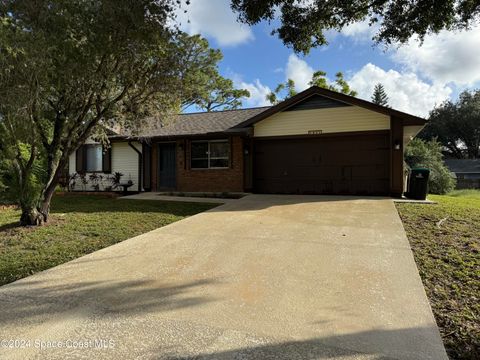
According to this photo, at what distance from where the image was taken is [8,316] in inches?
121

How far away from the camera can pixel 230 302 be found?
10.9ft

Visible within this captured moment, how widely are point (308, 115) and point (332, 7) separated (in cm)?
529

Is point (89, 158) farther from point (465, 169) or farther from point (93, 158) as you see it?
point (465, 169)

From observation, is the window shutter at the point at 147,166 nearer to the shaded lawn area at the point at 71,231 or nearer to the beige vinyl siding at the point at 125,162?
the beige vinyl siding at the point at 125,162

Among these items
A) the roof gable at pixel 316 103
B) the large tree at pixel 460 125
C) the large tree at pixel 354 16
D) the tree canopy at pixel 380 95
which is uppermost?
the tree canopy at pixel 380 95

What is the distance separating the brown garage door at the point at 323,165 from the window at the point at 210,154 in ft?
4.37

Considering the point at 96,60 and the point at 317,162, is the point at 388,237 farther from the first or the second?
the point at 317,162

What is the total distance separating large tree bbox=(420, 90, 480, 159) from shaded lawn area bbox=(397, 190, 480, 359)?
155ft

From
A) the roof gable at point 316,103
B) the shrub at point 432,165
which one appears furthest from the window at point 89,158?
the shrub at point 432,165

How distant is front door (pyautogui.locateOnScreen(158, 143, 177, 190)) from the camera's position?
14.5 meters

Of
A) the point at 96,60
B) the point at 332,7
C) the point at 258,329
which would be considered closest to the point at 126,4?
the point at 96,60

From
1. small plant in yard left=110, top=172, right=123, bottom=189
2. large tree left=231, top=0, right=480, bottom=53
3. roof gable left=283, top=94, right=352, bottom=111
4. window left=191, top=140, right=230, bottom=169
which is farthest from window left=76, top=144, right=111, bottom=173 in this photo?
large tree left=231, top=0, right=480, bottom=53

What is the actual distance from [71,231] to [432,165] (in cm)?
2017

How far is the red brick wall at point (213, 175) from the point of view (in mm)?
13375
